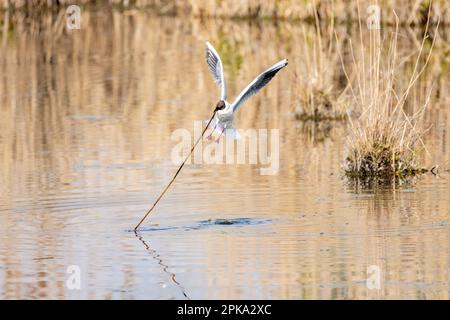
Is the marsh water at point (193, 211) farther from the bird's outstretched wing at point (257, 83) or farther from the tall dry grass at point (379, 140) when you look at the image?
the bird's outstretched wing at point (257, 83)

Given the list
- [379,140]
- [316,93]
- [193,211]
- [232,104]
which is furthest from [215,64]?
[316,93]

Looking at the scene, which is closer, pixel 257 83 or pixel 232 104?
pixel 232 104

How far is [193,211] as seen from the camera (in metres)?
10.6

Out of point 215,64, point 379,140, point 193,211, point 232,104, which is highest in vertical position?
point 215,64

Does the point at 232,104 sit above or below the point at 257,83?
below

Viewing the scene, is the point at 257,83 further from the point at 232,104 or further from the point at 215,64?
the point at 215,64

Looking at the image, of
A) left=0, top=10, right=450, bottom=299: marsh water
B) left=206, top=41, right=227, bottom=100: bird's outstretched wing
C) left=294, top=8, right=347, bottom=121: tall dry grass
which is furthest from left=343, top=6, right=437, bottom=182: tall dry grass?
left=294, top=8, right=347, bottom=121: tall dry grass

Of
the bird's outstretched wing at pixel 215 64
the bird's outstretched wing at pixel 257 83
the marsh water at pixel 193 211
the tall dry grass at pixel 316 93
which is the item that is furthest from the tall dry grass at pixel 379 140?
the tall dry grass at pixel 316 93

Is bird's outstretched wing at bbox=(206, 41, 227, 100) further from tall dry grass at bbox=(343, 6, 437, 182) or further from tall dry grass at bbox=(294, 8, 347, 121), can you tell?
tall dry grass at bbox=(294, 8, 347, 121)

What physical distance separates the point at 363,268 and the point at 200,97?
11007mm

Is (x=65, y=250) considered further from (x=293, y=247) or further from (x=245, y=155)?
(x=245, y=155)

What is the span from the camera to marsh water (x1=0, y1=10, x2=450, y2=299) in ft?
27.3

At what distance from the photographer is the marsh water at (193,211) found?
8328mm
